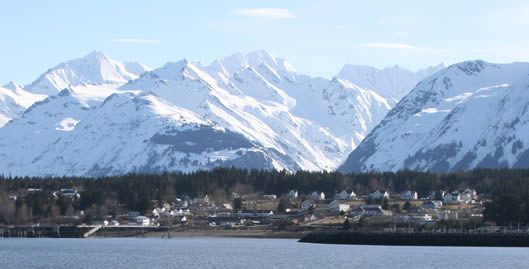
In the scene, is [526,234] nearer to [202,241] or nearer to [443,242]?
[443,242]

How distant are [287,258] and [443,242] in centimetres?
3644

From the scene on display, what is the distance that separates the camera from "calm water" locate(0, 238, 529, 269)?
Result: 141m

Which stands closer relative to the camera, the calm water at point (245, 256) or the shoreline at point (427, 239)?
the calm water at point (245, 256)

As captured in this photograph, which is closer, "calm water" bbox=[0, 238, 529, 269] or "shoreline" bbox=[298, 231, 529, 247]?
"calm water" bbox=[0, 238, 529, 269]

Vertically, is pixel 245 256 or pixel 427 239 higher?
pixel 427 239

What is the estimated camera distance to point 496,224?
640ft

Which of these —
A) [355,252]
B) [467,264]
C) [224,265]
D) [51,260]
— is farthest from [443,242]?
[51,260]

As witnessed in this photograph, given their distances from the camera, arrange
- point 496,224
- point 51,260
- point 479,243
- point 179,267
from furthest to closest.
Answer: point 496,224, point 479,243, point 51,260, point 179,267

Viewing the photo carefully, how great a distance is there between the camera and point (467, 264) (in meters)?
144

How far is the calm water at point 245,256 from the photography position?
141 m

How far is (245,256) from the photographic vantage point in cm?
15588

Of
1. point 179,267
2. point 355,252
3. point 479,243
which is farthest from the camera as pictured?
point 479,243

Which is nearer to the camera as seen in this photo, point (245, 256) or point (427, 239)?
point (245, 256)

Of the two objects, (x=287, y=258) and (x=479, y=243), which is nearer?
(x=287, y=258)
